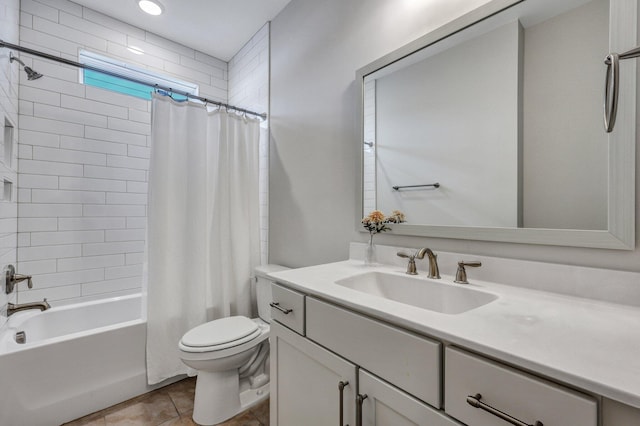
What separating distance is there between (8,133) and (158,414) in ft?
6.33

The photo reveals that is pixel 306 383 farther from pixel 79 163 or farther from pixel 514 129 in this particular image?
pixel 79 163

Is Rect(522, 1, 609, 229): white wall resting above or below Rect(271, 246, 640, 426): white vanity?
above

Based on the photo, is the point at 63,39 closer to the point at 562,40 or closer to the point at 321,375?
the point at 321,375

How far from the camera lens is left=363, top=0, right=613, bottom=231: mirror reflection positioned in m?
0.85

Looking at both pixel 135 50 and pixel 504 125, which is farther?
pixel 135 50

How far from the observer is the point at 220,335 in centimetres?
157

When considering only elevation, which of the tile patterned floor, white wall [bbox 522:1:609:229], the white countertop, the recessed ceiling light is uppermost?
the recessed ceiling light

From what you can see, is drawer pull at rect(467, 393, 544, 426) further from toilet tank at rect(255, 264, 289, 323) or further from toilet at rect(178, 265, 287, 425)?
toilet tank at rect(255, 264, 289, 323)

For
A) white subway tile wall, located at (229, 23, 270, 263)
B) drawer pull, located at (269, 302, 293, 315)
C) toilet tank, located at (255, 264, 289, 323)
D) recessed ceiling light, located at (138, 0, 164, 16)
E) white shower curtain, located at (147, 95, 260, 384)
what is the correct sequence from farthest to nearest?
white subway tile wall, located at (229, 23, 270, 263)
recessed ceiling light, located at (138, 0, 164, 16)
toilet tank, located at (255, 264, 289, 323)
white shower curtain, located at (147, 95, 260, 384)
drawer pull, located at (269, 302, 293, 315)

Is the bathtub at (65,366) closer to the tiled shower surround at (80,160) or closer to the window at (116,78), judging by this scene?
the tiled shower surround at (80,160)

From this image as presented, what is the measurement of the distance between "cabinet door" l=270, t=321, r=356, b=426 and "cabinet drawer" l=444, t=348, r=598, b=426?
0.30 meters

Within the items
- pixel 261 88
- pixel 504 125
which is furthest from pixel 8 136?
pixel 504 125

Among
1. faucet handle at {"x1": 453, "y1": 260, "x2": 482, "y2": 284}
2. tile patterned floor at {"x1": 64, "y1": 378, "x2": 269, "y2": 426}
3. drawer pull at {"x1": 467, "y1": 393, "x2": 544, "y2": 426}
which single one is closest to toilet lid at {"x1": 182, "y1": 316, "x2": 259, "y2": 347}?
tile patterned floor at {"x1": 64, "y1": 378, "x2": 269, "y2": 426}

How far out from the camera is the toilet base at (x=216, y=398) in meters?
1.51
